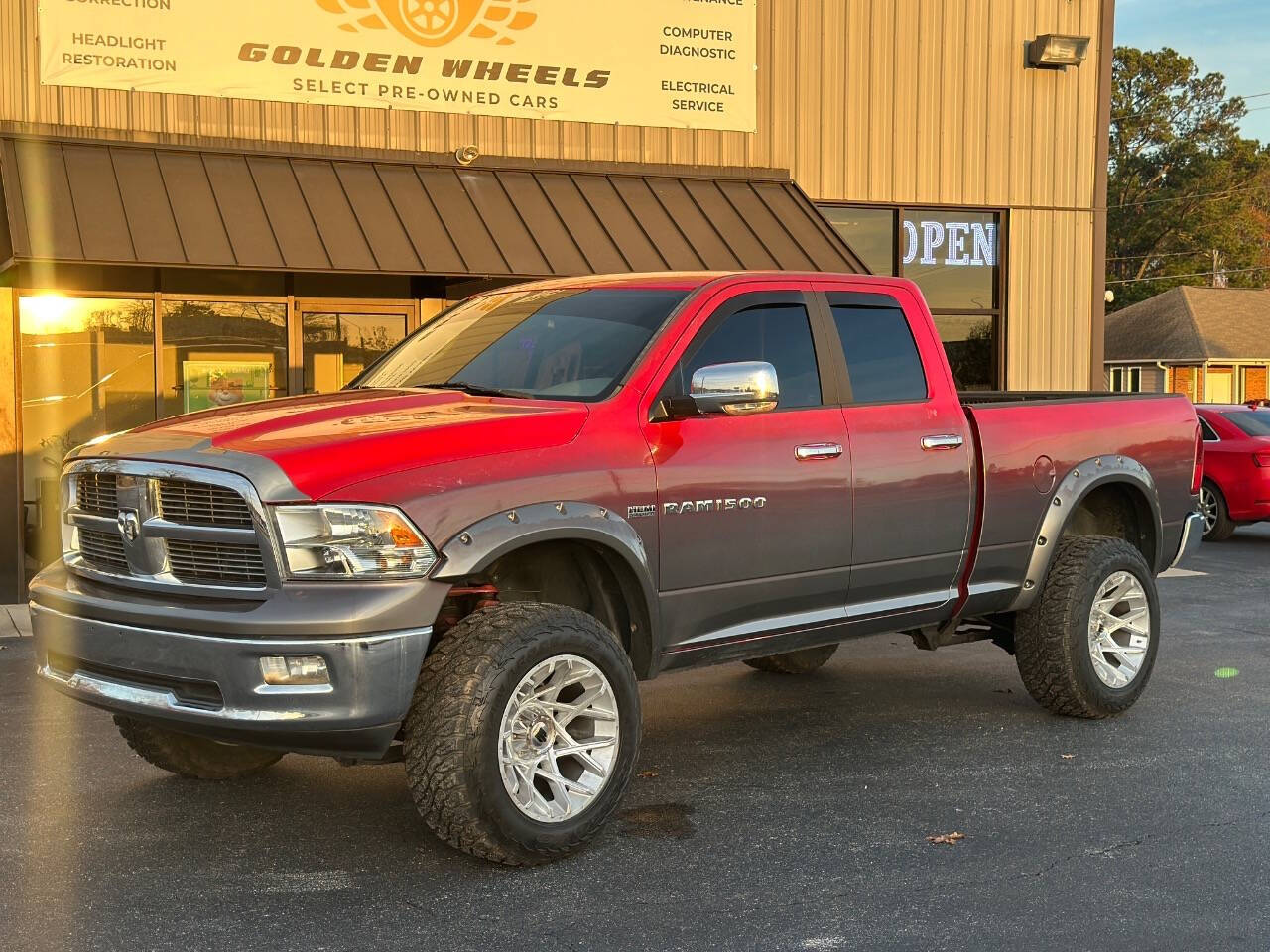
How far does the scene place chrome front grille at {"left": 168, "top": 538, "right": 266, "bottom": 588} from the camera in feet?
15.4

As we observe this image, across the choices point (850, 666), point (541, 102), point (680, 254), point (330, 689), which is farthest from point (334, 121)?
point (330, 689)

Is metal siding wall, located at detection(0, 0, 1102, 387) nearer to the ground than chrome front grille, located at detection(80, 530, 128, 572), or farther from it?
farther from it

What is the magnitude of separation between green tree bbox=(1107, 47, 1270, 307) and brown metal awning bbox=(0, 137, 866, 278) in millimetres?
58218

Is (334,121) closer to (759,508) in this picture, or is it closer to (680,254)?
(680,254)

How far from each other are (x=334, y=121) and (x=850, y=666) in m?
8.19

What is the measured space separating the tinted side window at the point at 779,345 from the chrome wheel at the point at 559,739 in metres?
1.48

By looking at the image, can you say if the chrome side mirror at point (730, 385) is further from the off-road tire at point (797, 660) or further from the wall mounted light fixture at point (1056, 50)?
the wall mounted light fixture at point (1056, 50)

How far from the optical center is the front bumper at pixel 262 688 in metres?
4.56

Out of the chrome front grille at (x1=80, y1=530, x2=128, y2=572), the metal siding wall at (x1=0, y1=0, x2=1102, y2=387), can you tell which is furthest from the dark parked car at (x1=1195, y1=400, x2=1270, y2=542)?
the chrome front grille at (x1=80, y1=530, x2=128, y2=572)

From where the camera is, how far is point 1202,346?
184ft

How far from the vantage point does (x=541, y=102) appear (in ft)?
48.9

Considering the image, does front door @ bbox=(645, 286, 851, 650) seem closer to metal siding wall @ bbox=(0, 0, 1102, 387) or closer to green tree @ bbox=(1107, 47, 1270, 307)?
metal siding wall @ bbox=(0, 0, 1102, 387)

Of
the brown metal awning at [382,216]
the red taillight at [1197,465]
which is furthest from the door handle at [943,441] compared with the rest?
the brown metal awning at [382,216]

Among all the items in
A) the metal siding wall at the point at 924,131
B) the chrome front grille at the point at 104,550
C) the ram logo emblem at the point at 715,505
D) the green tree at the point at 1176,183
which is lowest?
the chrome front grille at the point at 104,550
